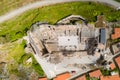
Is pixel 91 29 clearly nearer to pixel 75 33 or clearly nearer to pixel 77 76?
pixel 75 33

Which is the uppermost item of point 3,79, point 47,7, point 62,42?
point 47,7

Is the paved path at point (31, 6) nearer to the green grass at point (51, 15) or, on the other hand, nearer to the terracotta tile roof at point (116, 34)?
the green grass at point (51, 15)

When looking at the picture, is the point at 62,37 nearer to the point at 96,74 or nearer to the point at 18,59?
the point at 18,59

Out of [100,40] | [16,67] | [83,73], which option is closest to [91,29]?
[100,40]

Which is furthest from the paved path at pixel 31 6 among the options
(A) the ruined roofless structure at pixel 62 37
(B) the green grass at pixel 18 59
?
(B) the green grass at pixel 18 59

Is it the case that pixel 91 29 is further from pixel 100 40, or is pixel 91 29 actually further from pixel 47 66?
pixel 47 66

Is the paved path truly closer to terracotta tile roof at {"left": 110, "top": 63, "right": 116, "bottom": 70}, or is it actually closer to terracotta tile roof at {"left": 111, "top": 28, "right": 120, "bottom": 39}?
terracotta tile roof at {"left": 111, "top": 28, "right": 120, "bottom": 39}

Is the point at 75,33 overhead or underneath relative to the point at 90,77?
overhead

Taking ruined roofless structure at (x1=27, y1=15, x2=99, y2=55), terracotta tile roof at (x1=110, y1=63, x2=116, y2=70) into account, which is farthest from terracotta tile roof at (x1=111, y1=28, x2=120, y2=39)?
terracotta tile roof at (x1=110, y1=63, x2=116, y2=70)

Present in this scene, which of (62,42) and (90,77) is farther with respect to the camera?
(62,42)
